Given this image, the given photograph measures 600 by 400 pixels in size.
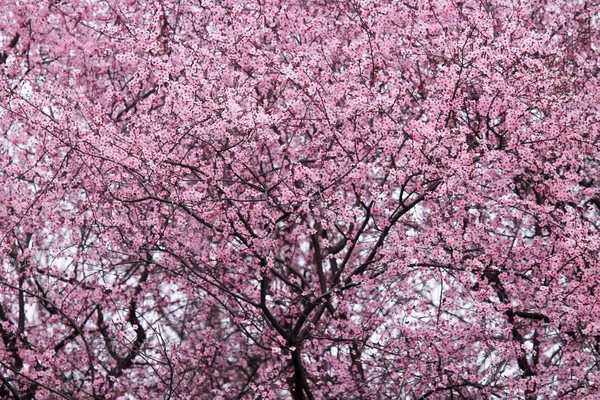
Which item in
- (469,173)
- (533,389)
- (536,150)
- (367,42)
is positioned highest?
(367,42)

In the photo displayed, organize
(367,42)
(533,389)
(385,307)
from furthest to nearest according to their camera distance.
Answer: (385,307), (367,42), (533,389)

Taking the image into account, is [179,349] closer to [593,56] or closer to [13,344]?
[13,344]

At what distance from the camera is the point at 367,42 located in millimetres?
9867

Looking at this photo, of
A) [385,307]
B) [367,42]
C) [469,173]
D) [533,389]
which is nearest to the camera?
[469,173]

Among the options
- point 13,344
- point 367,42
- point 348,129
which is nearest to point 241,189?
point 348,129

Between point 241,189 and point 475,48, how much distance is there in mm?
3570

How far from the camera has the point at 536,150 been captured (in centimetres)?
914

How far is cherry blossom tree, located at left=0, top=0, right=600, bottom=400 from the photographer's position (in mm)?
8500

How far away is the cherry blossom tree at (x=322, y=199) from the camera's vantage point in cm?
850

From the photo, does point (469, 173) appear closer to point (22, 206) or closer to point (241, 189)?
point (241, 189)

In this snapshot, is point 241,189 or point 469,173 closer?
point 469,173

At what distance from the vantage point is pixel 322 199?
8109 millimetres

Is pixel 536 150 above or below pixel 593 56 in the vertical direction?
below

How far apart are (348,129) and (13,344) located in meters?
5.59
